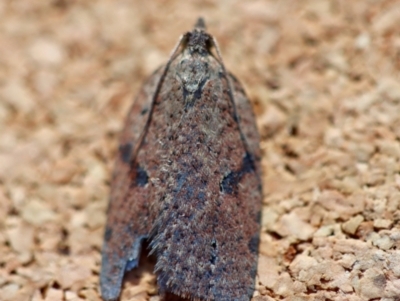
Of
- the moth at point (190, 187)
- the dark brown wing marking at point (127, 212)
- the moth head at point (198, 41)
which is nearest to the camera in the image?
the moth at point (190, 187)

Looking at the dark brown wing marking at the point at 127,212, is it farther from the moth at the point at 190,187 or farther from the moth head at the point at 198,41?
the moth head at the point at 198,41

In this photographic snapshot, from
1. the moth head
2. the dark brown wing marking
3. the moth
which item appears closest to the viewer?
the moth

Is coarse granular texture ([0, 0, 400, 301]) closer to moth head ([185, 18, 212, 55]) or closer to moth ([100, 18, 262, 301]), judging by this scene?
moth ([100, 18, 262, 301])

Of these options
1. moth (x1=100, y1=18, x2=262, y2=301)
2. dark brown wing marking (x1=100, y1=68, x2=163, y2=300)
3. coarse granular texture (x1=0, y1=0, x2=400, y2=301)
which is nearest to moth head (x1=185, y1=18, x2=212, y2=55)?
moth (x1=100, y1=18, x2=262, y2=301)

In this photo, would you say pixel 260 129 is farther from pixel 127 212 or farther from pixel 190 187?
pixel 127 212

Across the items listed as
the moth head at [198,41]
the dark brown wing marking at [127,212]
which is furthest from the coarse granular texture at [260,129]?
the moth head at [198,41]

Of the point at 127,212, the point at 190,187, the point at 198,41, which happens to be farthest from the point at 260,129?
the point at 127,212
